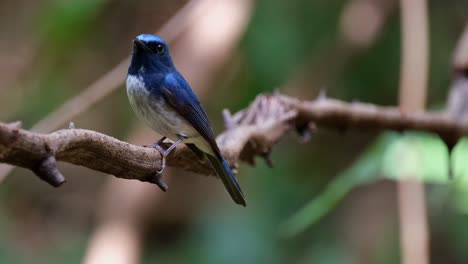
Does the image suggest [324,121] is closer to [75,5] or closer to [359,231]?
[75,5]

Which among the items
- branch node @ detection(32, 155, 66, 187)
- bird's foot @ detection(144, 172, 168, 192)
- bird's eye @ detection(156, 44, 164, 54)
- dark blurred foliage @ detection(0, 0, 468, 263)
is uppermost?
branch node @ detection(32, 155, 66, 187)

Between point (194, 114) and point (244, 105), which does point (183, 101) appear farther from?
point (244, 105)

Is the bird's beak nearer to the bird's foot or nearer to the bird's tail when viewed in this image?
A: the bird's tail

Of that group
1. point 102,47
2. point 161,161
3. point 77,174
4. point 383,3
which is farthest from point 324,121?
point 77,174

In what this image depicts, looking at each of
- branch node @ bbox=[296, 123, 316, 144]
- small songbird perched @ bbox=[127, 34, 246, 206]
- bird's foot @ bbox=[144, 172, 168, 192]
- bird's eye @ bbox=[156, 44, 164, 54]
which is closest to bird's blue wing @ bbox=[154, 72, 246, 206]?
small songbird perched @ bbox=[127, 34, 246, 206]

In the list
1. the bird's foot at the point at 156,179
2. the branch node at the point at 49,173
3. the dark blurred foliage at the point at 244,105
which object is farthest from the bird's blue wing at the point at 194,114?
the dark blurred foliage at the point at 244,105

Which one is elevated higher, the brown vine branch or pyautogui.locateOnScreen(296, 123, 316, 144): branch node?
the brown vine branch
